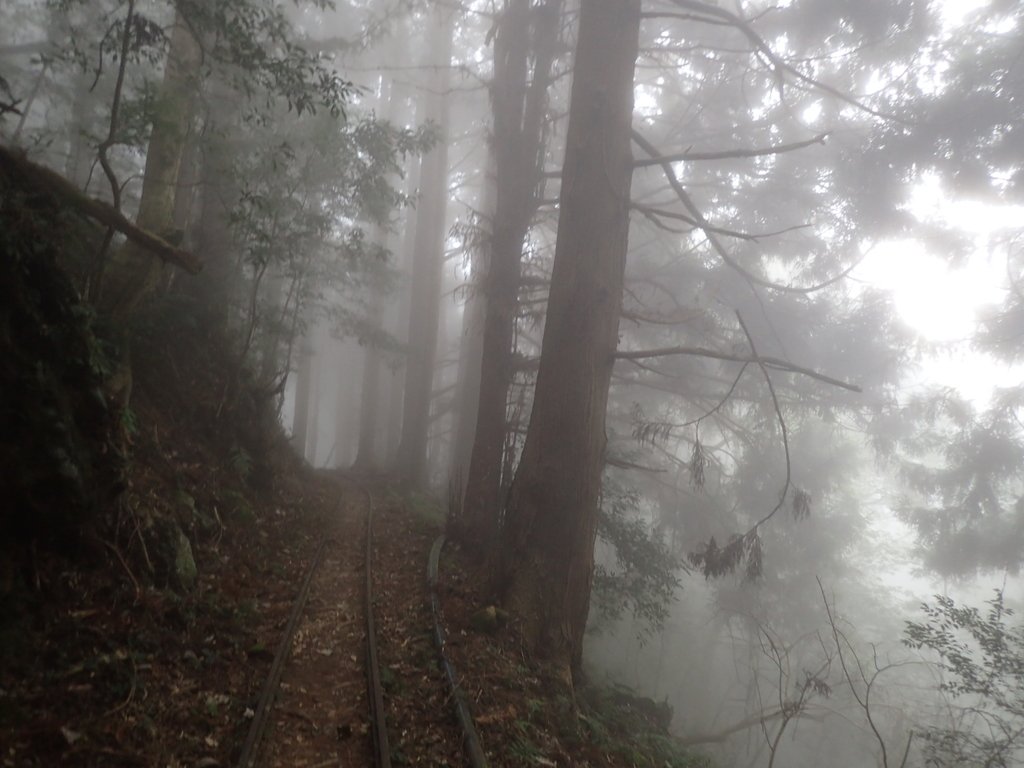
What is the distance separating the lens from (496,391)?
922cm

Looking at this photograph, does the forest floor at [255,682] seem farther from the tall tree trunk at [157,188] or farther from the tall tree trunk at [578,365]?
the tall tree trunk at [157,188]

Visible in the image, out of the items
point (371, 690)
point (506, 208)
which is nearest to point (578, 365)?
point (371, 690)

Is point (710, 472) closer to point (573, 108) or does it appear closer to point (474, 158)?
point (573, 108)

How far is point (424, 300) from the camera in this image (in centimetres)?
1886

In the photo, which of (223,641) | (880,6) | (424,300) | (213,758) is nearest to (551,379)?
(223,641)

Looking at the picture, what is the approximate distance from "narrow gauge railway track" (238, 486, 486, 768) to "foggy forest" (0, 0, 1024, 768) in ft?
0.18

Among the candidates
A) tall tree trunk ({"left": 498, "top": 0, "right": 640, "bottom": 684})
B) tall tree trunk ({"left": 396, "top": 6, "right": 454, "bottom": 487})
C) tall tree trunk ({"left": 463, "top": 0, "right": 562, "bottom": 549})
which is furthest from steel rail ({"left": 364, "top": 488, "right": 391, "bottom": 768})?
tall tree trunk ({"left": 396, "top": 6, "right": 454, "bottom": 487})

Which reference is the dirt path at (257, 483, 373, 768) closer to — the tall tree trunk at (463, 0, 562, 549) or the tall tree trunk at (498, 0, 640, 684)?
the tall tree trunk at (498, 0, 640, 684)

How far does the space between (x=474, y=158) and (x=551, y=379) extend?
807 inches

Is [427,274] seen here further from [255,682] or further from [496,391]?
[255,682]

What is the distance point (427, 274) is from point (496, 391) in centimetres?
1057

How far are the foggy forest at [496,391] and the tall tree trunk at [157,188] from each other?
0.05 meters

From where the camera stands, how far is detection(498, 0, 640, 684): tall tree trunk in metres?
6.39

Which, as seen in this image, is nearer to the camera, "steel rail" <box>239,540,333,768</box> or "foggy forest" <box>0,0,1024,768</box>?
"steel rail" <box>239,540,333,768</box>
